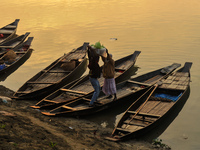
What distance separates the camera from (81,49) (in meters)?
17.8

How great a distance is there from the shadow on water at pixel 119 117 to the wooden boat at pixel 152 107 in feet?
1.00

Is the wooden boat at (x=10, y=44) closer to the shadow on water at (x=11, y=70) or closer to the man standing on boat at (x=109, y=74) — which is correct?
the shadow on water at (x=11, y=70)

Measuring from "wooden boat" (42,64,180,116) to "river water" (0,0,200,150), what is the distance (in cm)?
67

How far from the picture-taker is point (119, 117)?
11.4 metres

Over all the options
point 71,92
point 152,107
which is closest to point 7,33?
point 71,92

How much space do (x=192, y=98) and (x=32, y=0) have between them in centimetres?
3113

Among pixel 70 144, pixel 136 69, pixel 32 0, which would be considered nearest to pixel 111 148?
pixel 70 144

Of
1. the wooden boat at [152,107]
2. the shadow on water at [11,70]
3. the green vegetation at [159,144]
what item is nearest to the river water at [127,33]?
the shadow on water at [11,70]

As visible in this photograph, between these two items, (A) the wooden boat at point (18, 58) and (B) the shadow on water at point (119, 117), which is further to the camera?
(A) the wooden boat at point (18, 58)

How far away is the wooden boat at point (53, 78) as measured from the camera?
1239cm

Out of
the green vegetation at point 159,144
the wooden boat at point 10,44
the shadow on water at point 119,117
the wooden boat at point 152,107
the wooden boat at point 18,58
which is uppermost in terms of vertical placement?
the wooden boat at point 10,44

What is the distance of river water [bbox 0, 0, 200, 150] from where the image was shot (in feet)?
39.7

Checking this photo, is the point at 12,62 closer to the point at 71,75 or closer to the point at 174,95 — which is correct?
the point at 71,75

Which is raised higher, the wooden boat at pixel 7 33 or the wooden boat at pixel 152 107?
the wooden boat at pixel 7 33
